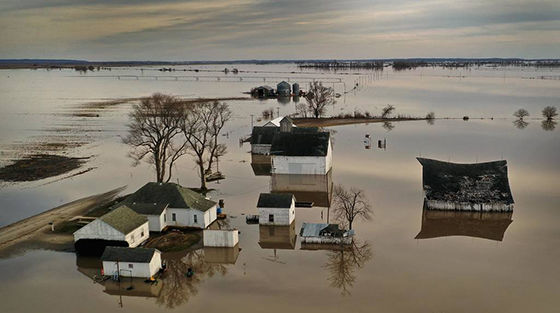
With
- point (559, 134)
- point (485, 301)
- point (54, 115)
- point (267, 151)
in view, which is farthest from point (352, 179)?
point (54, 115)

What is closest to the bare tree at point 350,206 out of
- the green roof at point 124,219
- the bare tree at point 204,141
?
the bare tree at point 204,141

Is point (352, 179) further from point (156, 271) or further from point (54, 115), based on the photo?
point (54, 115)

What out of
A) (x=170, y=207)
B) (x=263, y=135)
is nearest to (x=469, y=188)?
(x=170, y=207)

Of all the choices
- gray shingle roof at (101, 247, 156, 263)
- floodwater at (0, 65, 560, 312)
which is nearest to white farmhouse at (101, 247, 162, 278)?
gray shingle roof at (101, 247, 156, 263)

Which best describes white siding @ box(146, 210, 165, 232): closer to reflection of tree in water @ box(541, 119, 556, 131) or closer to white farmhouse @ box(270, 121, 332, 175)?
white farmhouse @ box(270, 121, 332, 175)

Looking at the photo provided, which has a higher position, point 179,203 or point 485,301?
point 179,203

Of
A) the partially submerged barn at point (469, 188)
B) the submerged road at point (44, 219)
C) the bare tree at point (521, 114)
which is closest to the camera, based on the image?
the submerged road at point (44, 219)

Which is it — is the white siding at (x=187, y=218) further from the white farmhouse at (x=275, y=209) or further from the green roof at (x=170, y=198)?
the white farmhouse at (x=275, y=209)
